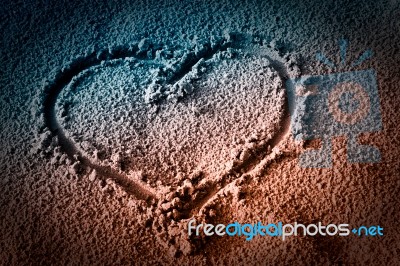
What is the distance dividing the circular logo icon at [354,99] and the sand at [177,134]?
0.07 metres

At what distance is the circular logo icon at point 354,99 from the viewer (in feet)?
3.90

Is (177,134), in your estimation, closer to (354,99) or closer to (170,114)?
(170,114)

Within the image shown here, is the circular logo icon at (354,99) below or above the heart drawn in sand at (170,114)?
above

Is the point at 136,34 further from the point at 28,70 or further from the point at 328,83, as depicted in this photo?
the point at 328,83

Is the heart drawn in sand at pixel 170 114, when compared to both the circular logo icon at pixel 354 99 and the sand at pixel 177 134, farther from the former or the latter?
the circular logo icon at pixel 354 99

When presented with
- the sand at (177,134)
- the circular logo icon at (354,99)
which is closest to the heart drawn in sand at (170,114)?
the sand at (177,134)

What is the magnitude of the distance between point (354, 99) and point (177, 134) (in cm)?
64

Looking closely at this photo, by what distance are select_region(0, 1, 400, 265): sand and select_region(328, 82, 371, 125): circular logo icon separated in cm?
→ 7

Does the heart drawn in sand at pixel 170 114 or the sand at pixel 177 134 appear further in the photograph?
the heart drawn in sand at pixel 170 114

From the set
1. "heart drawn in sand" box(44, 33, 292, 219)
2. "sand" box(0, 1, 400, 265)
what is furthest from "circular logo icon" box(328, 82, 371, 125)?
"heart drawn in sand" box(44, 33, 292, 219)

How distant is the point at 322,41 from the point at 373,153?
1.84ft

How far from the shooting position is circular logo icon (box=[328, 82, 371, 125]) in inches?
46.8

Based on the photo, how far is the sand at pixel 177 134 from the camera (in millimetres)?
985

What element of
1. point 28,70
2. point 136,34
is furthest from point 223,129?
point 28,70
